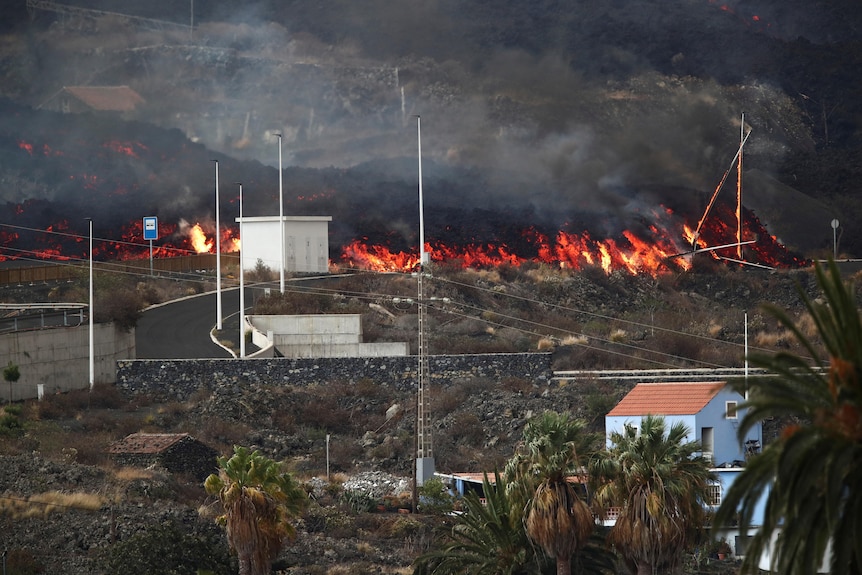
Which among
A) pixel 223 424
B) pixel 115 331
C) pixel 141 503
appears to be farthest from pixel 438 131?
pixel 141 503

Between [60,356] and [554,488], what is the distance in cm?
3502

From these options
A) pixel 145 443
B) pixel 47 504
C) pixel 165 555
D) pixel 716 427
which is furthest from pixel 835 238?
pixel 165 555

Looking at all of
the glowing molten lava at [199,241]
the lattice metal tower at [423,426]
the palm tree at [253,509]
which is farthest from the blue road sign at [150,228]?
the palm tree at [253,509]

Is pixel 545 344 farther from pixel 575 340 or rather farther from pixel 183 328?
pixel 183 328

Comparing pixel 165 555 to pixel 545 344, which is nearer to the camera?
pixel 165 555

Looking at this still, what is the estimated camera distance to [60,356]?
2739 inches

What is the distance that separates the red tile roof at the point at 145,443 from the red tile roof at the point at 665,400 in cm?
1612

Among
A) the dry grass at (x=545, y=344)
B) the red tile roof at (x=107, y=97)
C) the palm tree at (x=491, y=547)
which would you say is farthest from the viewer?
the red tile roof at (x=107, y=97)

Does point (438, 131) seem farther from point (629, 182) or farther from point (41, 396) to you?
point (41, 396)

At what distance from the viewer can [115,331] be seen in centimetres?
7319

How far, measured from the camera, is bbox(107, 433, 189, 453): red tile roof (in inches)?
2306

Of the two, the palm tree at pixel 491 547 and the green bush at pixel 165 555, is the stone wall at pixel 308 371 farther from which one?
the palm tree at pixel 491 547

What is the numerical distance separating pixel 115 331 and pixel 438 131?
55.9m

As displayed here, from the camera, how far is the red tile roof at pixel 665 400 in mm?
60719
